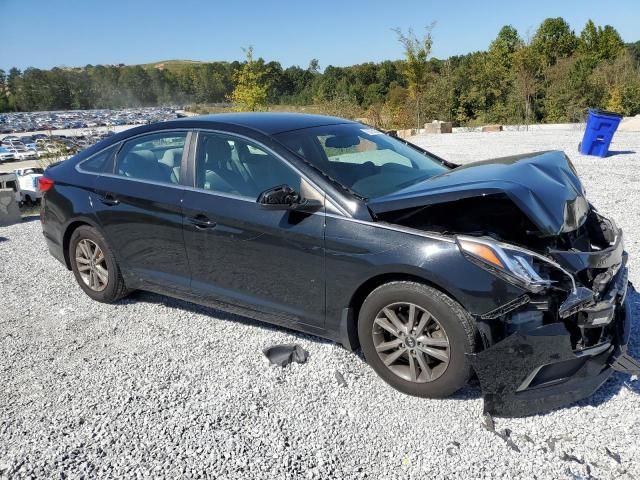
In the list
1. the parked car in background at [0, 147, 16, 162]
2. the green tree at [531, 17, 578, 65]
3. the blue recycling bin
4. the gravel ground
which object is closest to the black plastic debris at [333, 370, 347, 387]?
the gravel ground

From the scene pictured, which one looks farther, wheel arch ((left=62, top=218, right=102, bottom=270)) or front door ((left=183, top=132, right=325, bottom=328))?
wheel arch ((left=62, top=218, right=102, bottom=270))

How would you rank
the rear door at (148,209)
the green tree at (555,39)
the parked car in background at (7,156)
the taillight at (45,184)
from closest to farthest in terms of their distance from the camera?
the rear door at (148,209) → the taillight at (45,184) → the green tree at (555,39) → the parked car in background at (7,156)

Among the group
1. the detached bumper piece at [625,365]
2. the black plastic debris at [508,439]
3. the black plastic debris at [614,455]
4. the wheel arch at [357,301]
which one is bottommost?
the black plastic debris at [508,439]

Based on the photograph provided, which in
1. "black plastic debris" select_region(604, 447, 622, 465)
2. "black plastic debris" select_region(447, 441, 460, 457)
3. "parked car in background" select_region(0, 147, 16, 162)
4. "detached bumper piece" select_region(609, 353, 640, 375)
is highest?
"detached bumper piece" select_region(609, 353, 640, 375)

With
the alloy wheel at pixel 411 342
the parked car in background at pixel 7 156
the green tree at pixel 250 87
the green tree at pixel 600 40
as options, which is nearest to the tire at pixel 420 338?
the alloy wheel at pixel 411 342

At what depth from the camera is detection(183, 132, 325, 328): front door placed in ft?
11.2

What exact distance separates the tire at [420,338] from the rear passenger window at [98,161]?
2829 millimetres

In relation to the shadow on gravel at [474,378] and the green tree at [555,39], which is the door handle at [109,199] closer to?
the shadow on gravel at [474,378]

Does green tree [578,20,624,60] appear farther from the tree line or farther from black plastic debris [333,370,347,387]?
black plastic debris [333,370,347,387]

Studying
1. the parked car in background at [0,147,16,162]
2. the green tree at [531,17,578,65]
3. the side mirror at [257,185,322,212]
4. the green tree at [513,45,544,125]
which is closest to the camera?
the side mirror at [257,185,322,212]

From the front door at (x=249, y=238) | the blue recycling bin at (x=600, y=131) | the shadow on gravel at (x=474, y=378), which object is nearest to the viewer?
Result: the shadow on gravel at (x=474, y=378)

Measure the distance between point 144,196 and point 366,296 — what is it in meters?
2.06

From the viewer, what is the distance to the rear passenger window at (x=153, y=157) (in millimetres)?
4133

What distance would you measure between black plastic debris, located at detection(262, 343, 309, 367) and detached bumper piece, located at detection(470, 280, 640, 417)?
1310 mm
